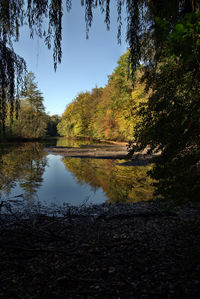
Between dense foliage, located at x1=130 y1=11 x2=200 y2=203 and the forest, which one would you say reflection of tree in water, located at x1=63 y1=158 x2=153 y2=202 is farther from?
dense foliage, located at x1=130 y1=11 x2=200 y2=203

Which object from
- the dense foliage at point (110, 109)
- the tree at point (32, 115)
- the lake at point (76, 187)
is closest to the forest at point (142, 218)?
the lake at point (76, 187)

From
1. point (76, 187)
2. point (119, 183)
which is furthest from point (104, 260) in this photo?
point (119, 183)

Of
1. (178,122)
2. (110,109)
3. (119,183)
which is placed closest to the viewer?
(178,122)

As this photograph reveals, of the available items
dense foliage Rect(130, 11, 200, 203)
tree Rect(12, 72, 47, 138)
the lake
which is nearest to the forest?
dense foliage Rect(130, 11, 200, 203)

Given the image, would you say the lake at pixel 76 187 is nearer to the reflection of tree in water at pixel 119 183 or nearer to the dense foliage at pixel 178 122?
the reflection of tree in water at pixel 119 183

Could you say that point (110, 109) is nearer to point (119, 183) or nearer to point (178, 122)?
point (119, 183)

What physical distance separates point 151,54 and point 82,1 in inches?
68.5

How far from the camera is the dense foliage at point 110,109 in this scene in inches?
1262

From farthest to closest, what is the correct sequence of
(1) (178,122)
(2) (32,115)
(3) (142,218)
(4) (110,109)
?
1. (2) (32,115)
2. (4) (110,109)
3. (3) (142,218)
4. (1) (178,122)

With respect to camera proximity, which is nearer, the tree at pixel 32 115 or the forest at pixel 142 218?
the forest at pixel 142 218

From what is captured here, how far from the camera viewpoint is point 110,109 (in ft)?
141

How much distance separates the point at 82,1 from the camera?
126 inches

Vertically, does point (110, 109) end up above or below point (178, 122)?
above

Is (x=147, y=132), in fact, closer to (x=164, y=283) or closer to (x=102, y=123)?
(x=164, y=283)
